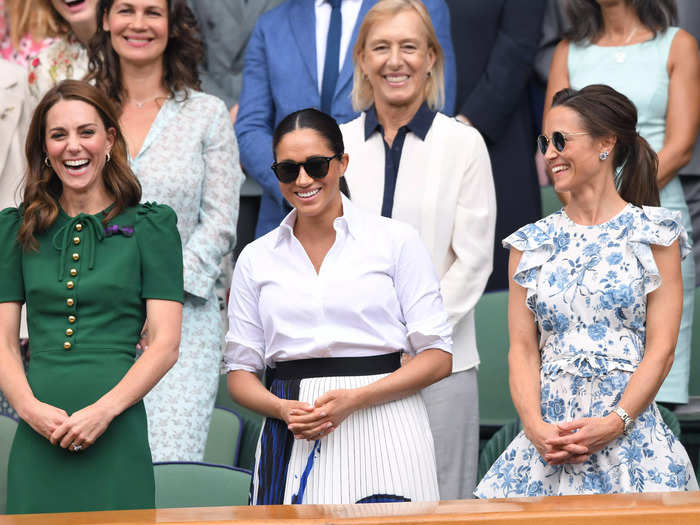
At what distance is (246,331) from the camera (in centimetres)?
362

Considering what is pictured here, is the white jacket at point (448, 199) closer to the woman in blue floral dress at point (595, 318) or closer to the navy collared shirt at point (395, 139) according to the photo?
the navy collared shirt at point (395, 139)

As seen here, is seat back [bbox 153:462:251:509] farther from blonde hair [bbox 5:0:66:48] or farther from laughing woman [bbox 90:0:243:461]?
blonde hair [bbox 5:0:66:48]

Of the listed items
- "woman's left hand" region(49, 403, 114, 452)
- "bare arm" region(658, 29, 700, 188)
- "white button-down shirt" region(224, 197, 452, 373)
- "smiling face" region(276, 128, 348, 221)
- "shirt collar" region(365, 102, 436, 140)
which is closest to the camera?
"woman's left hand" region(49, 403, 114, 452)

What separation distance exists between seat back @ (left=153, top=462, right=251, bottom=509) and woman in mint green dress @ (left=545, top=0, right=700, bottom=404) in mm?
2073

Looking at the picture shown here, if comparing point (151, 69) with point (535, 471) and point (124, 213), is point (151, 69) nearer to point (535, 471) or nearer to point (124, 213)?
point (124, 213)

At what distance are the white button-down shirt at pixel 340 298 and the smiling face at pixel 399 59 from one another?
91 centimetres

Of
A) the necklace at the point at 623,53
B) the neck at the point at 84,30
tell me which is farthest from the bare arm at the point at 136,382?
the necklace at the point at 623,53

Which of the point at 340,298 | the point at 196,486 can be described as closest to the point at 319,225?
the point at 340,298

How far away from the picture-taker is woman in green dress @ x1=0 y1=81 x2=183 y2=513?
130 inches

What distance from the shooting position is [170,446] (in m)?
4.41

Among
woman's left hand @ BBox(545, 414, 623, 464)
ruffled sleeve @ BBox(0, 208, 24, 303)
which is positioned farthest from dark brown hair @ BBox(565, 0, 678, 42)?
ruffled sleeve @ BBox(0, 208, 24, 303)

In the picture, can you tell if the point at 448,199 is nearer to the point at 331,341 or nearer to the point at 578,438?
the point at 331,341

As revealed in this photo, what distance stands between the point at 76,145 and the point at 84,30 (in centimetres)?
196

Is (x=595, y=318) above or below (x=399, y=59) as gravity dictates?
below
